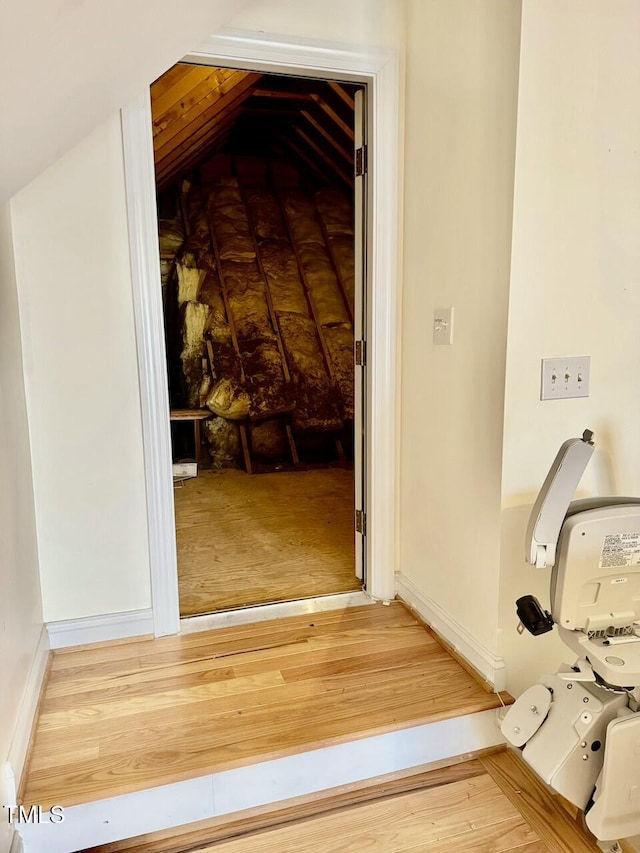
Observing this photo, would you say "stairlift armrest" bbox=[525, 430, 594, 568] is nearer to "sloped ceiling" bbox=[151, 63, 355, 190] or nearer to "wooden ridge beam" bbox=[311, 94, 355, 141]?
"sloped ceiling" bbox=[151, 63, 355, 190]

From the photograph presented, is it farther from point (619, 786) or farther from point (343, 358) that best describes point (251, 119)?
point (619, 786)

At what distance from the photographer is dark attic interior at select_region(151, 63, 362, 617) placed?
3133 millimetres

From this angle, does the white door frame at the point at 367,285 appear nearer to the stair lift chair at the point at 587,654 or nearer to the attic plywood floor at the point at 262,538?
the attic plywood floor at the point at 262,538

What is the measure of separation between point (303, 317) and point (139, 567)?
11.2ft

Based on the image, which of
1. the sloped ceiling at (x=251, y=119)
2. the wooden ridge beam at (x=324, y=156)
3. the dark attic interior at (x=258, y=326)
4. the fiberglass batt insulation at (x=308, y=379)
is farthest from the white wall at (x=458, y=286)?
the wooden ridge beam at (x=324, y=156)

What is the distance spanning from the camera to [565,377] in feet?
5.90

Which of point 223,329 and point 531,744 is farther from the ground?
point 223,329

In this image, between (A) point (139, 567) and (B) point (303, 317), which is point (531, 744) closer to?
(A) point (139, 567)

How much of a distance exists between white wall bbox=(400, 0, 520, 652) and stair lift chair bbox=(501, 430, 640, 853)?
36 cm

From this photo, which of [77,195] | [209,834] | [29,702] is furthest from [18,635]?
[77,195]

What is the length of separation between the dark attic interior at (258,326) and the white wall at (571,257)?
1.13 metres

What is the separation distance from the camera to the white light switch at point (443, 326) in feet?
6.70

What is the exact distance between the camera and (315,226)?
595 cm

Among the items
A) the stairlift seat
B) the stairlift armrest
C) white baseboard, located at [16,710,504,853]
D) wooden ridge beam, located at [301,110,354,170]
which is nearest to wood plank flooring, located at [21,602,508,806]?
white baseboard, located at [16,710,504,853]
